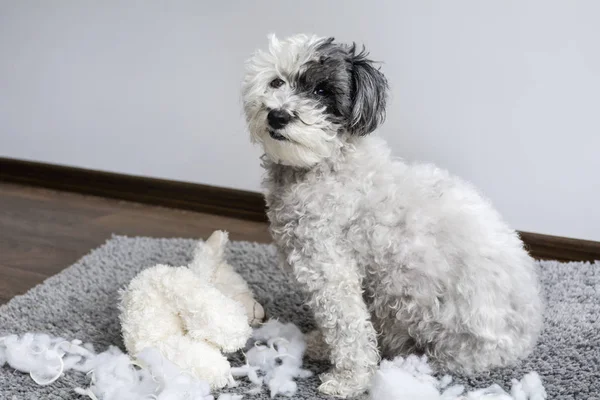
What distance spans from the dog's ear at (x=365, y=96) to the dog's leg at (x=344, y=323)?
0.33 meters

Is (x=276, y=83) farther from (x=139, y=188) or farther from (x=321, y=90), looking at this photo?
(x=139, y=188)

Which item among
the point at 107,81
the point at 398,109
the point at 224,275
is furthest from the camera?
the point at 107,81

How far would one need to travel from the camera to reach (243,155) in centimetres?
248

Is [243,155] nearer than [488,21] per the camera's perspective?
No

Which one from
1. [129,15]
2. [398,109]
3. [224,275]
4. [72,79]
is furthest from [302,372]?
[72,79]

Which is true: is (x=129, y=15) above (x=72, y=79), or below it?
above

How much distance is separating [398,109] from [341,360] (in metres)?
0.99

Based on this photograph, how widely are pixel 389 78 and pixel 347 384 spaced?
108cm

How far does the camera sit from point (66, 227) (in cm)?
255

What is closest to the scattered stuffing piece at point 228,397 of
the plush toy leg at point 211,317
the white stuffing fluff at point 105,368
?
the white stuffing fluff at point 105,368

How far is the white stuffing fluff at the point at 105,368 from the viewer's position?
135cm

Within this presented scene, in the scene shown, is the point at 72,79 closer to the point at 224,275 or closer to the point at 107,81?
the point at 107,81

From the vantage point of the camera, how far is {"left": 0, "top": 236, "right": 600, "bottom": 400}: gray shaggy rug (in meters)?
1.46

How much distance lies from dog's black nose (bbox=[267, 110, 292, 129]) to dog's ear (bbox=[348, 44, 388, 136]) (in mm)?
148
